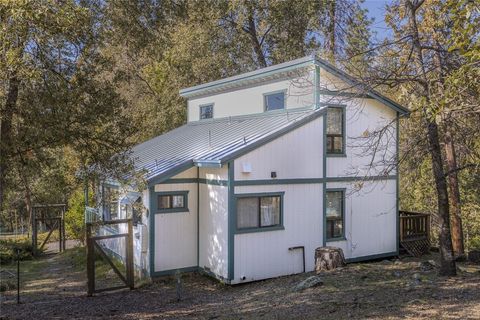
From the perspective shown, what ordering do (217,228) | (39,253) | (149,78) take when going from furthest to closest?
1. (149,78)
2. (39,253)
3. (217,228)

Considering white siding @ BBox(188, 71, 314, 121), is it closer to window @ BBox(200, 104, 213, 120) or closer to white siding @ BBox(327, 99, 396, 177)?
window @ BBox(200, 104, 213, 120)

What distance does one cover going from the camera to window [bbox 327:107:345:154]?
1329 centimetres

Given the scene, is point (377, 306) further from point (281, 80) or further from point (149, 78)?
point (149, 78)

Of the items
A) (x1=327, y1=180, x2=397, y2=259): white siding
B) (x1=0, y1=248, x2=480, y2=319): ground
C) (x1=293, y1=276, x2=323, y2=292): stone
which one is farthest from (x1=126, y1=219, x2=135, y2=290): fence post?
(x1=327, y1=180, x2=397, y2=259): white siding

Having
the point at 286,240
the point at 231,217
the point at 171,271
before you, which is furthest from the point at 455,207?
the point at 171,271

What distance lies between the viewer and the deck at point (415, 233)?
48.8 ft

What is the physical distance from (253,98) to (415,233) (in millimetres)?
7186

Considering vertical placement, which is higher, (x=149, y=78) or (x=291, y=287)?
(x=149, y=78)

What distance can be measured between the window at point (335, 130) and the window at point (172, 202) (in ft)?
14.8

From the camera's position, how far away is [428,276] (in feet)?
33.2

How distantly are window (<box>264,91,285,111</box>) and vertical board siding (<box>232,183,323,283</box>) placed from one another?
302 cm

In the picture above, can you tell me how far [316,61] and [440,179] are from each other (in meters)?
4.85

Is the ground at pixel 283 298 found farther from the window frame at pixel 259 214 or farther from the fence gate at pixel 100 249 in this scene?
the window frame at pixel 259 214

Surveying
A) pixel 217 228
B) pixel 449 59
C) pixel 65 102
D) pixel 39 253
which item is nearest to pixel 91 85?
pixel 65 102
